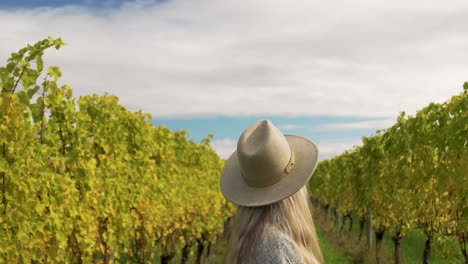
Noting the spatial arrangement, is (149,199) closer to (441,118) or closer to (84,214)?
(84,214)

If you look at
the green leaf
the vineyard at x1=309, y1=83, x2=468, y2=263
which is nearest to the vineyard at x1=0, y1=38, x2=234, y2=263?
the green leaf

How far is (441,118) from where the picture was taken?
8.67 m

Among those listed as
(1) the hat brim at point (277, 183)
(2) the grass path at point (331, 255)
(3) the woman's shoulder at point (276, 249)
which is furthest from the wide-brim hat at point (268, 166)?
(2) the grass path at point (331, 255)

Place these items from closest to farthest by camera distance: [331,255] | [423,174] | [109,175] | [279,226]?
[279,226] < [109,175] < [423,174] < [331,255]

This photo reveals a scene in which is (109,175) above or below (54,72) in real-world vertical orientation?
below

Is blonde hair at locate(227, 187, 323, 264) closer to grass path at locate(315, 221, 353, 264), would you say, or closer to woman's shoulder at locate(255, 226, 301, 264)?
woman's shoulder at locate(255, 226, 301, 264)

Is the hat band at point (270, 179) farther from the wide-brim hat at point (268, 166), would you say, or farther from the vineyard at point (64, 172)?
the vineyard at point (64, 172)

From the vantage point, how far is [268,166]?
115 inches

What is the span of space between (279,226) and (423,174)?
7536mm

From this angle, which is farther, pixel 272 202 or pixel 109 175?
pixel 109 175

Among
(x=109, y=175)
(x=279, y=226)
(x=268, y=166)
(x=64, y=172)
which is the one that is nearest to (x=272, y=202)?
(x=279, y=226)

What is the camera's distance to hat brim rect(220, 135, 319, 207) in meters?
2.83

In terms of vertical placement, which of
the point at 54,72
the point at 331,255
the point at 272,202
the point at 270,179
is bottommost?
the point at 331,255

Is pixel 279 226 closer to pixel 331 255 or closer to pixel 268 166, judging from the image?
pixel 268 166
